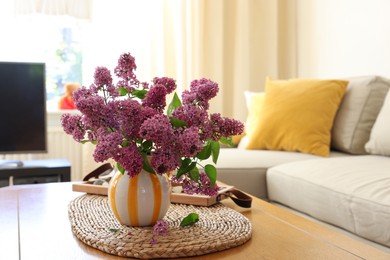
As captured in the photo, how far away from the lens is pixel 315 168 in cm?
214

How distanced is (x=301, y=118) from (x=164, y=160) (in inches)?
75.8

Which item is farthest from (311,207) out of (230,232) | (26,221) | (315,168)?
(26,221)

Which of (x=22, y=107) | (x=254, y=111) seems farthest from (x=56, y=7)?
(x=254, y=111)

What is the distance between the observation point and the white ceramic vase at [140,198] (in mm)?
1104

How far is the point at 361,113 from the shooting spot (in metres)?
2.71

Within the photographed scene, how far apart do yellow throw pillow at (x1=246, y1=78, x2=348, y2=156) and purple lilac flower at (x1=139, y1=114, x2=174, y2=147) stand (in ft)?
6.26

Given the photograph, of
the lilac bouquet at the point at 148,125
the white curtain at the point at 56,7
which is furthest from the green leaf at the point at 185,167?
the white curtain at the point at 56,7

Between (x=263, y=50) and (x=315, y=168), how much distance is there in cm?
211

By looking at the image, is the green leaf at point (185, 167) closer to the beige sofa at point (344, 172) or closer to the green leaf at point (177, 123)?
the green leaf at point (177, 123)

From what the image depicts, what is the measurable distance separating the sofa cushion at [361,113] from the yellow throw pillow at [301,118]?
0.25ft

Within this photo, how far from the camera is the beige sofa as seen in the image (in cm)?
168

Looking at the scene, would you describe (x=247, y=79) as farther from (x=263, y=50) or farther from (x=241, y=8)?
(x=241, y=8)

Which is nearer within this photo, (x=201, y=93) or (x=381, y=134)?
(x=201, y=93)

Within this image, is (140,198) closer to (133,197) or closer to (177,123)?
(133,197)
